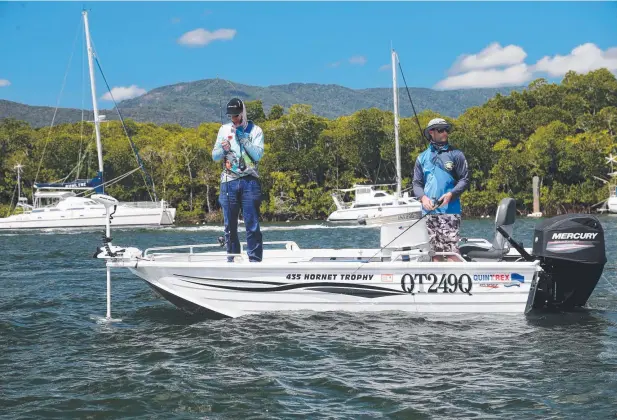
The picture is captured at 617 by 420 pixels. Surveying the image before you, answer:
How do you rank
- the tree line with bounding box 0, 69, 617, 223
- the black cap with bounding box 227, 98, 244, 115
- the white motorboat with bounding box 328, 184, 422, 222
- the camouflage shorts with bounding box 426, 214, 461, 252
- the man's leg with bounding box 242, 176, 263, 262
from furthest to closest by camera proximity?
the tree line with bounding box 0, 69, 617, 223
the white motorboat with bounding box 328, 184, 422, 222
the man's leg with bounding box 242, 176, 263, 262
the black cap with bounding box 227, 98, 244, 115
the camouflage shorts with bounding box 426, 214, 461, 252

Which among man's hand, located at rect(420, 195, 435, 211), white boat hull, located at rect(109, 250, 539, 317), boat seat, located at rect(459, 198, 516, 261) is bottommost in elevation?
white boat hull, located at rect(109, 250, 539, 317)

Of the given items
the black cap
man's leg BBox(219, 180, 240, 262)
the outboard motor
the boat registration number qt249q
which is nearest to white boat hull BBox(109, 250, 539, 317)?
the boat registration number qt249q

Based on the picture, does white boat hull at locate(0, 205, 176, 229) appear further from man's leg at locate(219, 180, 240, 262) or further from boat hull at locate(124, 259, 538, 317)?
boat hull at locate(124, 259, 538, 317)

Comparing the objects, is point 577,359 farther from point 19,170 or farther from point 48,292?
point 19,170

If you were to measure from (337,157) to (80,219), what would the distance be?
2611 centimetres

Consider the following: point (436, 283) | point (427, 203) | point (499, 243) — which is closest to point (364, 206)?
point (499, 243)

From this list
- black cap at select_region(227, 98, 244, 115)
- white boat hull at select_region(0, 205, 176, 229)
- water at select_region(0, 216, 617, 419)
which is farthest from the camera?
white boat hull at select_region(0, 205, 176, 229)

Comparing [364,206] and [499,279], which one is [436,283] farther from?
[364,206]

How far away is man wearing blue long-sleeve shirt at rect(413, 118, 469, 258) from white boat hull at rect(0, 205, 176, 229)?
38.1 metres

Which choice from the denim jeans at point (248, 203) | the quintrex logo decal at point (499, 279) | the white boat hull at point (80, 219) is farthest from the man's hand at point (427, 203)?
the white boat hull at point (80, 219)

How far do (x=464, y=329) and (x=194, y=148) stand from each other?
56.2 m

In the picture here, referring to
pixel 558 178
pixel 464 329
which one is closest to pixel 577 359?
pixel 464 329

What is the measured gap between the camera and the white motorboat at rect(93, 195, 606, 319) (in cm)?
815

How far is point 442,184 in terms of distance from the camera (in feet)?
28.0
